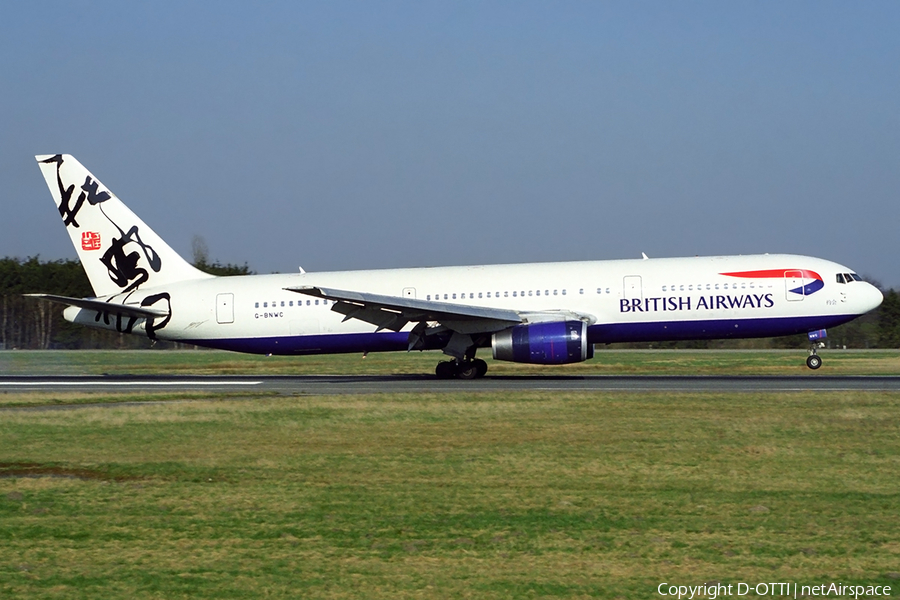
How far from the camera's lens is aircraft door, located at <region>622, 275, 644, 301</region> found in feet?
98.5

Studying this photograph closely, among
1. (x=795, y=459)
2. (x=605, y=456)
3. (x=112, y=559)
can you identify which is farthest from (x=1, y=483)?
(x=795, y=459)

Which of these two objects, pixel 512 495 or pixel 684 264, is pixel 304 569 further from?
pixel 684 264

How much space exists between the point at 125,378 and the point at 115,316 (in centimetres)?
319

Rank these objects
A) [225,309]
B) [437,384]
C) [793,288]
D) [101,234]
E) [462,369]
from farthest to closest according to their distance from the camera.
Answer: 1. [101,234]
2. [225,309]
3. [462,369]
4. [793,288]
5. [437,384]

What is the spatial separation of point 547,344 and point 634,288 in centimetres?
405

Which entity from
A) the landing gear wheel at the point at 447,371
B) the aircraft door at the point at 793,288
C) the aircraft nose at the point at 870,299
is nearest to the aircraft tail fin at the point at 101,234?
the landing gear wheel at the point at 447,371

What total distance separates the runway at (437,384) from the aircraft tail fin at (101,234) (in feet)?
12.0

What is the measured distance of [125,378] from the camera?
34625 millimetres

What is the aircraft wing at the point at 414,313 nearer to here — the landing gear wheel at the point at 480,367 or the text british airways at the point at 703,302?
the landing gear wheel at the point at 480,367

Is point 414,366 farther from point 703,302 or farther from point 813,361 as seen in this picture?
point 813,361

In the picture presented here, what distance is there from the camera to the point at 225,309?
3247 centimetres

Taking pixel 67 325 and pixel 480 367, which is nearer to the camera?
pixel 480 367

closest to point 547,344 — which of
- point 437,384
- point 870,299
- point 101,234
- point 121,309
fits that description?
point 437,384

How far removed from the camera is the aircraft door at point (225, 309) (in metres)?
32.4
